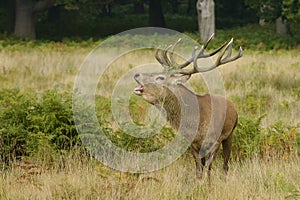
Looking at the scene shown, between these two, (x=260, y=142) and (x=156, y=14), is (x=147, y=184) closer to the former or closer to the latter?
(x=260, y=142)

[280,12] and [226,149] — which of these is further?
[280,12]

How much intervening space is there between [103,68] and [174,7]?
112 ft

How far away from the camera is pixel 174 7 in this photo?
50.0m

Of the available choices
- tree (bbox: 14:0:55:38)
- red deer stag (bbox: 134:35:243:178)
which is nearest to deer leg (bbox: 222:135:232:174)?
red deer stag (bbox: 134:35:243:178)

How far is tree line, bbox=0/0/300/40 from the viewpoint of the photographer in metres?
25.6

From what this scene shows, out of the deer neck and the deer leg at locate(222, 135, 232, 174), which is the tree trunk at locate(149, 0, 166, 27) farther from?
the deer neck

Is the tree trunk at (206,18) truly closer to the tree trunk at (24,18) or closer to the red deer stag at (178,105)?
the tree trunk at (24,18)

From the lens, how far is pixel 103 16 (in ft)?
143

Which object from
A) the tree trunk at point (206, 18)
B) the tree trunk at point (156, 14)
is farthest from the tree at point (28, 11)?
the tree trunk at point (156, 14)

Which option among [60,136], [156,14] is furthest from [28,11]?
[60,136]

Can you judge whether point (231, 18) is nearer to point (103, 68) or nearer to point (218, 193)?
point (103, 68)

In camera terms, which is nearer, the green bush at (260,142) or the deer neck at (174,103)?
the deer neck at (174,103)

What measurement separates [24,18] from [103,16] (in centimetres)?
1413

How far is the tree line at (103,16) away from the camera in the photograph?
2564 cm
